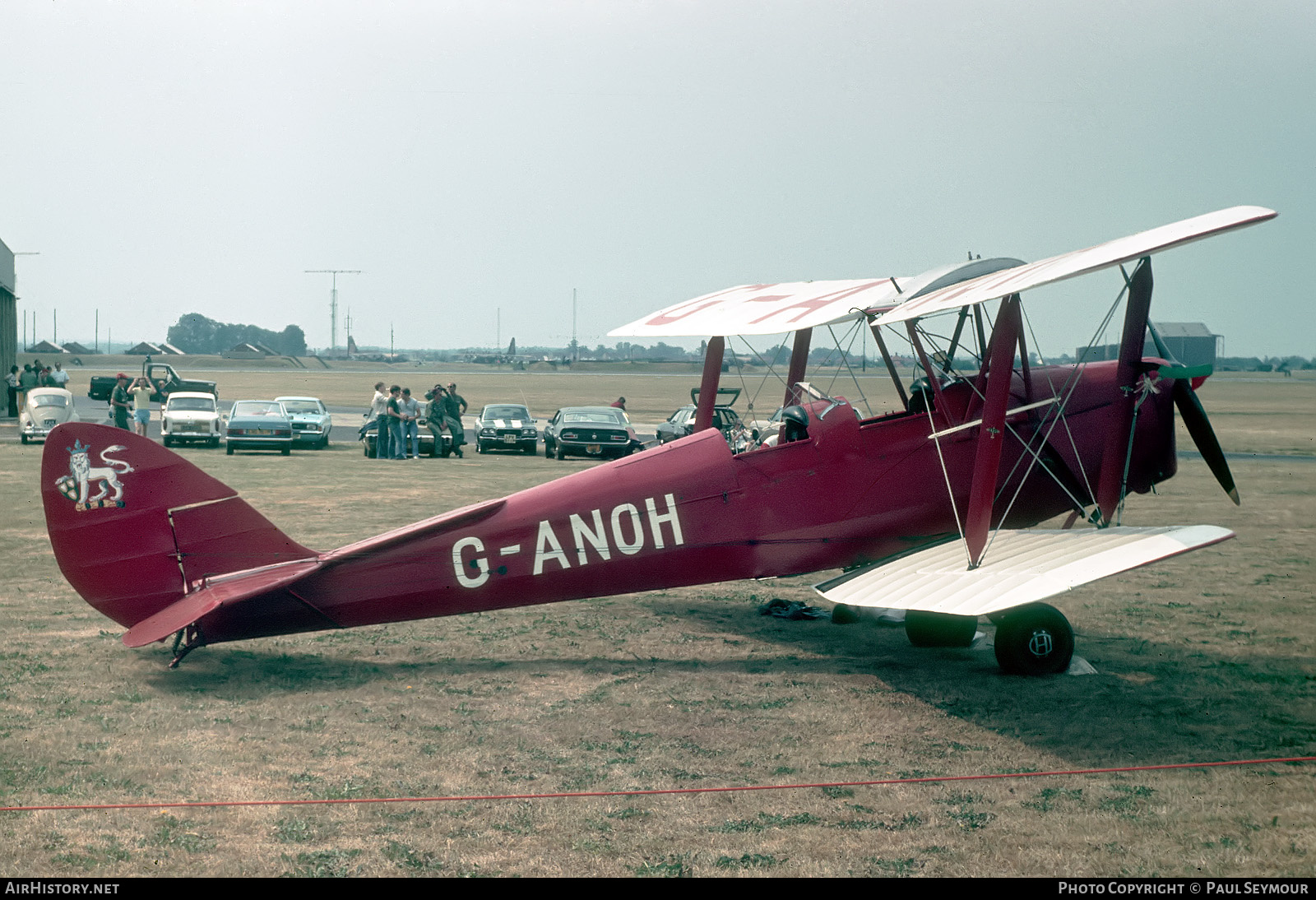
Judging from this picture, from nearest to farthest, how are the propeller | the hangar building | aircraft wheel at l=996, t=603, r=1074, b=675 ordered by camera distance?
aircraft wheel at l=996, t=603, r=1074, b=675
the propeller
the hangar building

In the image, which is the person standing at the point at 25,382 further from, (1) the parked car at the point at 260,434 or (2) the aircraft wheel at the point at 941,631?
(2) the aircraft wheel at the point at 941,631

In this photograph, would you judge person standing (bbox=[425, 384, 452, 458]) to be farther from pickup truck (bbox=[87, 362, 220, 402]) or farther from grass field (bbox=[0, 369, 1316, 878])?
pickup truck (bbox=[87, 362, 220, 402])

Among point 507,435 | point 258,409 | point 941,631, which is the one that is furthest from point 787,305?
point 258,409

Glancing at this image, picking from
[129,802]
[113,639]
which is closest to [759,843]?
[129,802]

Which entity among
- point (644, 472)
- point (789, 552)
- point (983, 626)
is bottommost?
point (983, 626)

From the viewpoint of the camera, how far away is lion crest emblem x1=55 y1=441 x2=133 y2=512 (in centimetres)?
718

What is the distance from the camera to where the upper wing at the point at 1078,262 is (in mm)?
6273

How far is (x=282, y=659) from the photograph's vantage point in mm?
8023

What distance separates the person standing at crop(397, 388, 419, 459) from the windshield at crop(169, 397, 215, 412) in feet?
21.5

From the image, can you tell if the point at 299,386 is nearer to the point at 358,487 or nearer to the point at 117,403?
the point at 117,403

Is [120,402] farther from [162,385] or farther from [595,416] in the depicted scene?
[162,385]

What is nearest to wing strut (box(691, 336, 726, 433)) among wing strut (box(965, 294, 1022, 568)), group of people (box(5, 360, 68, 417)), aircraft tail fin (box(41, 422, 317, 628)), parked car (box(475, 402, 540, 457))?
wing strut (box(965, 294, 1022, 568))

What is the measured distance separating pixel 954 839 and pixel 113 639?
654 cm

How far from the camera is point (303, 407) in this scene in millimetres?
31625
